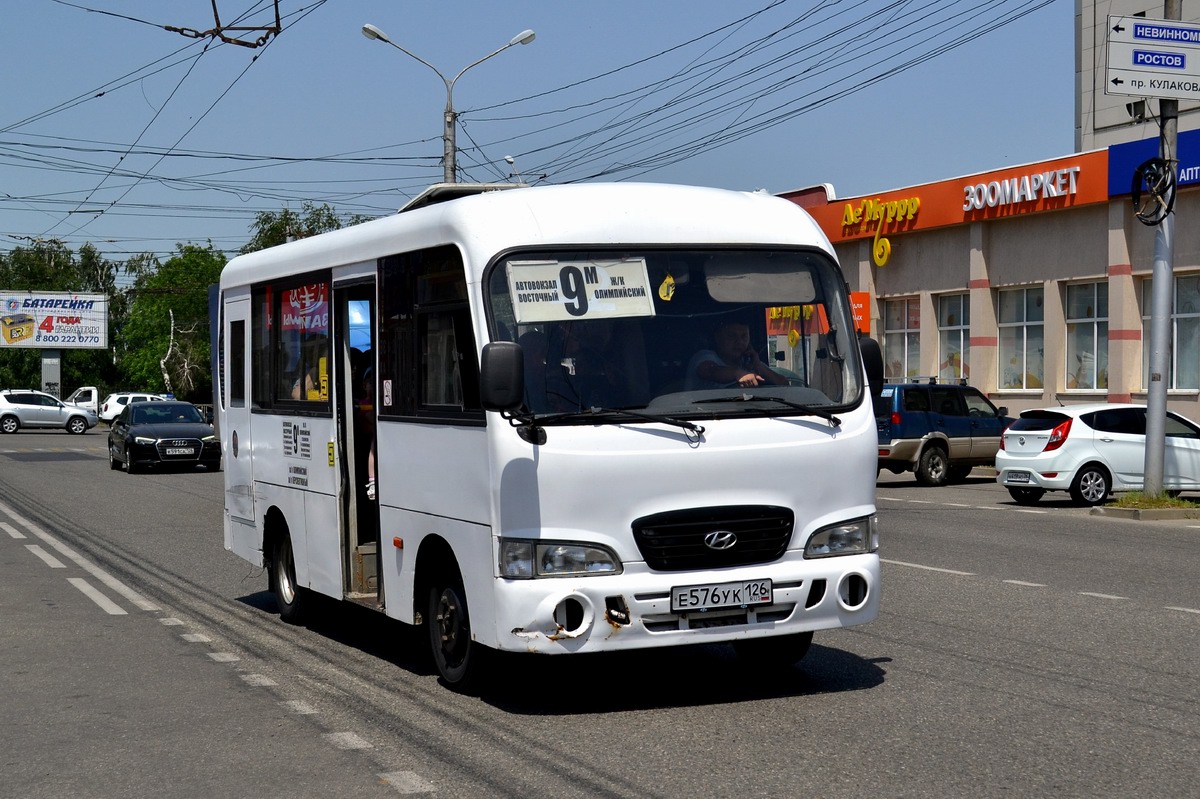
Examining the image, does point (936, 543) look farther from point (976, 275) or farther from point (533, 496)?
point (976, 275)

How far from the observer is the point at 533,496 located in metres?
7.27

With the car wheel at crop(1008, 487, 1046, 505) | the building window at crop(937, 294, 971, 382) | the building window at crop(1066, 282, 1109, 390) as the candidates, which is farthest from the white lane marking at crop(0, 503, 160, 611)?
the building window at crop(937, 294, 971, 382)

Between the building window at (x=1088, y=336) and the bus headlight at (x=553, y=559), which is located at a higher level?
the building window at (x=1088, y=336)

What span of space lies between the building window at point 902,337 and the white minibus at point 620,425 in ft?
112

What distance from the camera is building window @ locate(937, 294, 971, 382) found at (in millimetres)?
39688

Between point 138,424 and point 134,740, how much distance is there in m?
27.3

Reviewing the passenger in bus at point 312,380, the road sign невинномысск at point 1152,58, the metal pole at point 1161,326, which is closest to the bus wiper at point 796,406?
the passenger in bus at point 312,380

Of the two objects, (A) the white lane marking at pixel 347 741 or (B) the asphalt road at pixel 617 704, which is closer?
(B) the asphalt road at pixel 617 704

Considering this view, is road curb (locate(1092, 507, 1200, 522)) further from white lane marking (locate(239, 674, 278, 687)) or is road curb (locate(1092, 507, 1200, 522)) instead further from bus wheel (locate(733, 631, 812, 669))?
white lane marking (locate(239, 674, 278, 687))

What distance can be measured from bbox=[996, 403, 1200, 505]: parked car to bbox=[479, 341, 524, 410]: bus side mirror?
16745 millimetres

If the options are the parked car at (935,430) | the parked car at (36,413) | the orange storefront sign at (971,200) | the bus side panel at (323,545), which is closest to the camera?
the bus side panel at (323,545)

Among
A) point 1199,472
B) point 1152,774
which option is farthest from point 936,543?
point 1152,774

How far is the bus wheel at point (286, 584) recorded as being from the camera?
35.5 feet

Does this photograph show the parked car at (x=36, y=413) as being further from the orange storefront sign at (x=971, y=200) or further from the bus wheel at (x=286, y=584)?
the bus wheel at (x=286, y=584)
